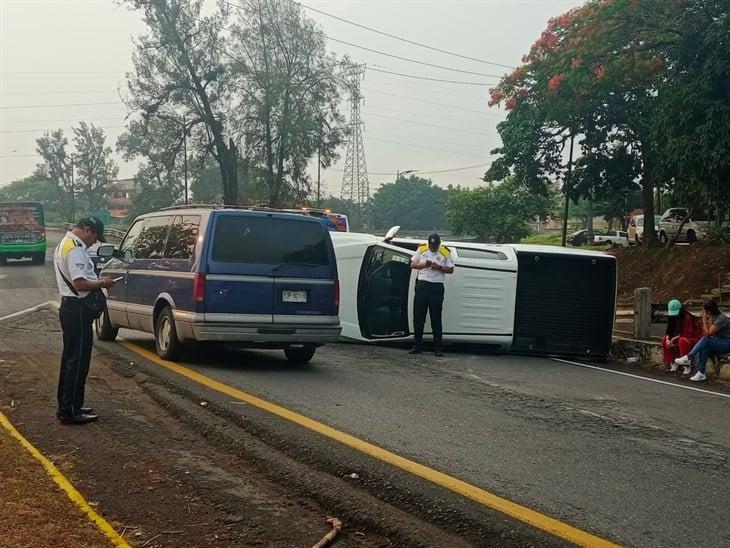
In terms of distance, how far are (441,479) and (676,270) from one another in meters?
21.8

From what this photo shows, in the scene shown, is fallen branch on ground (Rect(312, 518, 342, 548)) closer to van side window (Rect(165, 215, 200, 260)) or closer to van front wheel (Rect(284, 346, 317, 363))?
van side window (Rect(165, 215, 200, 260))

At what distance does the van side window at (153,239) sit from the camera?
9695 millimetres

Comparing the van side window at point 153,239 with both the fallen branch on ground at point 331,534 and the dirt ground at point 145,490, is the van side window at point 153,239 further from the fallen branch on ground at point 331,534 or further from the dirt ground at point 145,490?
the fallen branch on ground at point 331,534

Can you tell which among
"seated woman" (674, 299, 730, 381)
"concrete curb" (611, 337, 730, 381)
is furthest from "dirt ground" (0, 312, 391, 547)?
"concrete curb" (611, 337, 730, 381)

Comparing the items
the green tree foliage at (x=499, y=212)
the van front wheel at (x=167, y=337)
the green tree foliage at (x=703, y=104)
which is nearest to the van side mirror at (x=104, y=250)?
the van front wheel at (x=167, y=337)

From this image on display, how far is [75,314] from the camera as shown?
6.05 meters

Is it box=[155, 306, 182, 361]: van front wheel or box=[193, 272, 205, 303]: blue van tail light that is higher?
box=[193, 272, 205, 303]: blue van tail light

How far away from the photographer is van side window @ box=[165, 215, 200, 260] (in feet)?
29.2

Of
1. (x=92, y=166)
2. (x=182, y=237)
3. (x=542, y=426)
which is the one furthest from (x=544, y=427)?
(x=92, y=166)

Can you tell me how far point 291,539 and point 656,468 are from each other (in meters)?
2.74

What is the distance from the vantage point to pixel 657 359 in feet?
37.3

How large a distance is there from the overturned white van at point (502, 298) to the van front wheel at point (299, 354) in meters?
1.98

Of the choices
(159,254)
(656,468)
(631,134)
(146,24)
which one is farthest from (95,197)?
(656,468)

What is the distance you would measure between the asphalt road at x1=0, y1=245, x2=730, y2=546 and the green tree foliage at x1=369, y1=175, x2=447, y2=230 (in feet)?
323
